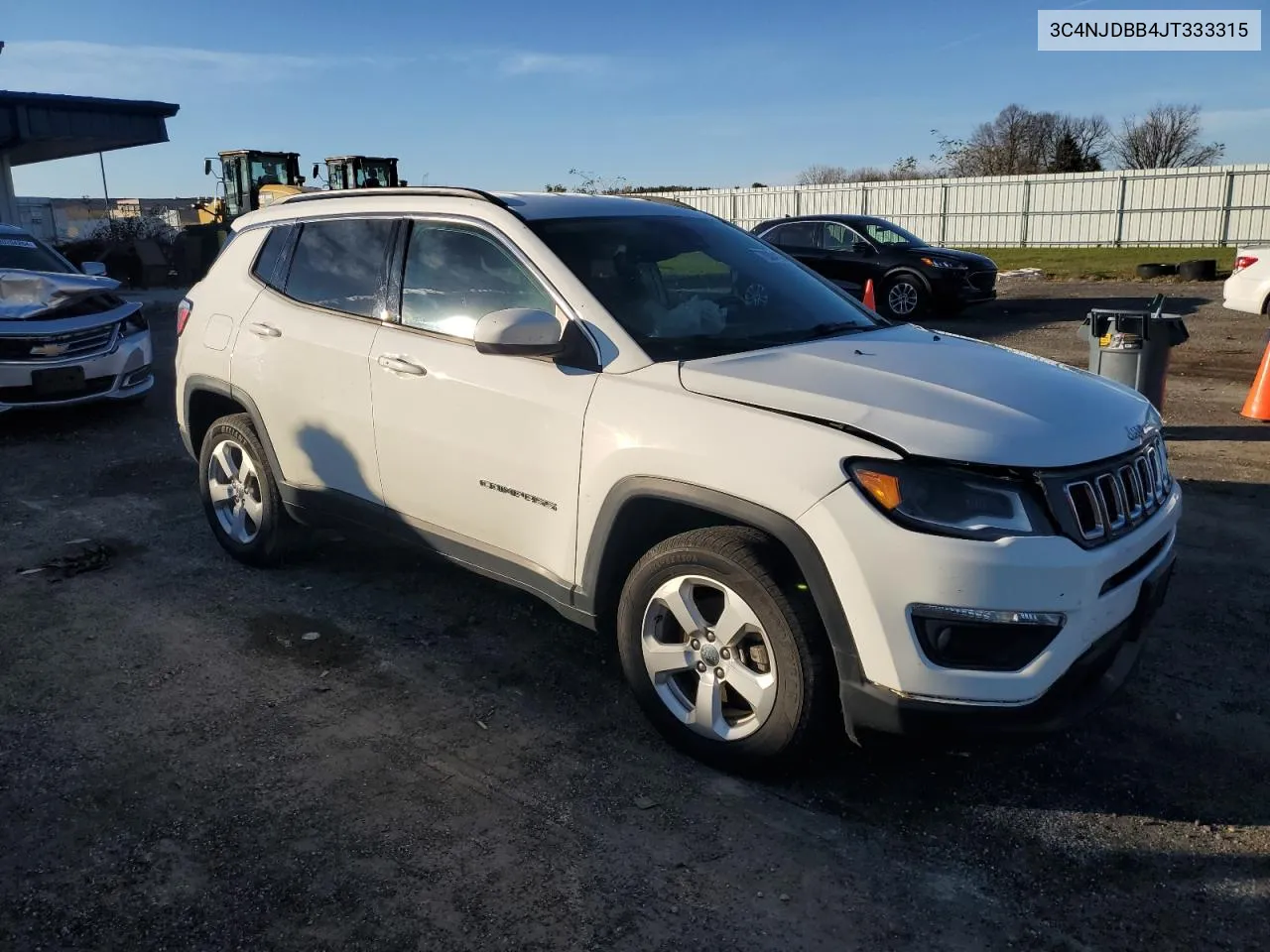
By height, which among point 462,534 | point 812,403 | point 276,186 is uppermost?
point 276,186

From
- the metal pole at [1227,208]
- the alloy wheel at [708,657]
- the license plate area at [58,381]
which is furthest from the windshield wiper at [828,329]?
the metal pole at [1227,208]

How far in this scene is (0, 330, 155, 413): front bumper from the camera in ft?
26.9

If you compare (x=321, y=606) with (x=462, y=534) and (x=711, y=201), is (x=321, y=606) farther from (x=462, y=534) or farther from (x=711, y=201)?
(x=711, y=201)

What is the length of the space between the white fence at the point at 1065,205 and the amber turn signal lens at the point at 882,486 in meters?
27.1

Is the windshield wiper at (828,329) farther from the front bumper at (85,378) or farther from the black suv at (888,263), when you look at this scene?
the black suv at (888,263)

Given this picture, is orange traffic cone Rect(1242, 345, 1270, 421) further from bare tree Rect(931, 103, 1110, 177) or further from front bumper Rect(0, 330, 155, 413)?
bare tree Rect(931, 103, 1110, 177)

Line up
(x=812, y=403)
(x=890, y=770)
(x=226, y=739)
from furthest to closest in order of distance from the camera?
(x=226, y=739), (x=890, y=770), (x=812, y=403)

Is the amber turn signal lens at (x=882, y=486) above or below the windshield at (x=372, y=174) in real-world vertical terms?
below

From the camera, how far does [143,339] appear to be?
9.28 meters

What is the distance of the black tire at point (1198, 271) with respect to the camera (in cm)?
2053

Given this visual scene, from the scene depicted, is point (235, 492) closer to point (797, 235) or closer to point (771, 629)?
point (771, 629)

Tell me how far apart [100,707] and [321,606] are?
1.14 metres

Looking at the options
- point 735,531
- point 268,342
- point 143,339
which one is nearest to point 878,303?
point 143,339

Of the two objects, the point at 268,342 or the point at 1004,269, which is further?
the point at 1004,269
